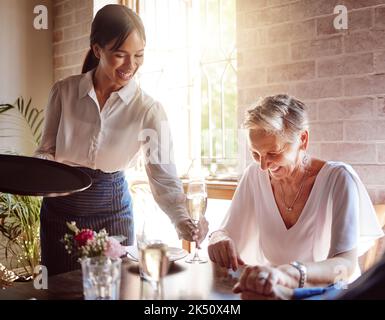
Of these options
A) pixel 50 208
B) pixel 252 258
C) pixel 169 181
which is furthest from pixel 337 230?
pixel 50 208

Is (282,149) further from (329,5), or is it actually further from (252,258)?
(329,5)

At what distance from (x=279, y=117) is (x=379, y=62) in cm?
60

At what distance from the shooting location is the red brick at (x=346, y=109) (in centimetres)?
163

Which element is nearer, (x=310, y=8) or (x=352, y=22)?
(x=352, y=22)

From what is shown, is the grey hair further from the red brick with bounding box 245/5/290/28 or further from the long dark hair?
the red brick with bounding box 245/5/290/28

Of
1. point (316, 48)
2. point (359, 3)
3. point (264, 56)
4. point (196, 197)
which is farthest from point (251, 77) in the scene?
point (196, 197)

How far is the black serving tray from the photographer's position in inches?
39.9

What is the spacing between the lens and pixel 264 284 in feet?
2.79

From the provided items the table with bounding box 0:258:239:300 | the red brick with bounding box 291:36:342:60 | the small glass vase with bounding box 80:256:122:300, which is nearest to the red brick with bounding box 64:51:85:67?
the red brick with bounding box 291:36:342:60

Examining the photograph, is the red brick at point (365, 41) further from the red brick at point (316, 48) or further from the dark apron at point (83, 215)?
the dark apron at point (83, 215)

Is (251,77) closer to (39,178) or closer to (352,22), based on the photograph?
(352,22)

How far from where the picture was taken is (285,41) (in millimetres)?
1854

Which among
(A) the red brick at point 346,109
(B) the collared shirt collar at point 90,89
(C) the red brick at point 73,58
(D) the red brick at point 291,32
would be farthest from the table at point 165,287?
(C) the red brick at point 73,58
